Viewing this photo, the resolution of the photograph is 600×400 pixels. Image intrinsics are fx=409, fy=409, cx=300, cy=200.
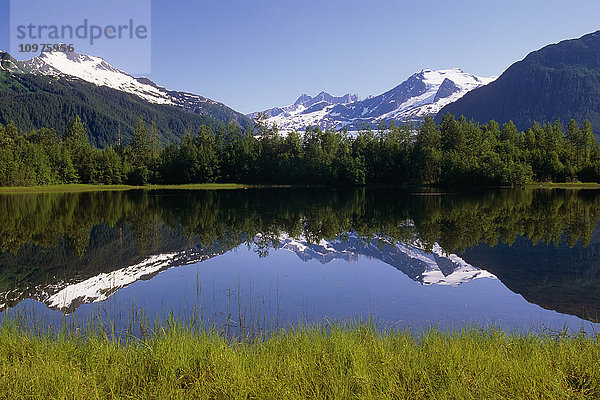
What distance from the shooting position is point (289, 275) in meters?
16.3

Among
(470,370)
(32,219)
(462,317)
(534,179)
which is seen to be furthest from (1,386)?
(534,179)

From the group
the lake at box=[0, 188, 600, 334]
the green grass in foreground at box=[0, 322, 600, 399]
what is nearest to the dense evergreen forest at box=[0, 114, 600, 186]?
the lake at box=[0, 188, 600, 334]

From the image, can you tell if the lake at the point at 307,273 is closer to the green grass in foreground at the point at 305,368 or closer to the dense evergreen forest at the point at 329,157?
the green grass in foreground at the point at 305,368

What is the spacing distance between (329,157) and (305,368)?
357ft

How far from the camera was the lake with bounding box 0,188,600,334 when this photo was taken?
438 inches

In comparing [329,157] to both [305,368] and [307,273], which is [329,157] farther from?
[305,368]

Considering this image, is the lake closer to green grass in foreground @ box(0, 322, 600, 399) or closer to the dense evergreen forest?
green grass in foreground @ box(0, 322, 600, 399)

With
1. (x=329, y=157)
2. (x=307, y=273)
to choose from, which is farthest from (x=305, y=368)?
(x=329, y=157)

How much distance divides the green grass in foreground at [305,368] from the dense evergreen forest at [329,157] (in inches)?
3741

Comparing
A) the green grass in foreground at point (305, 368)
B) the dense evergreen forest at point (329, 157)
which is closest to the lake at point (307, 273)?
the green grass in foreground at point (305, 368)

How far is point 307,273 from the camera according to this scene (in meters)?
16.5

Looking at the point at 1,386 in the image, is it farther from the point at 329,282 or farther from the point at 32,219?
the point at 32,219

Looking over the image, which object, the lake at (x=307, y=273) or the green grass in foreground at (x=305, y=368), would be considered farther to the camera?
the lake at (x=307, y=273)

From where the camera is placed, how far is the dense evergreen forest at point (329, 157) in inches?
3760
